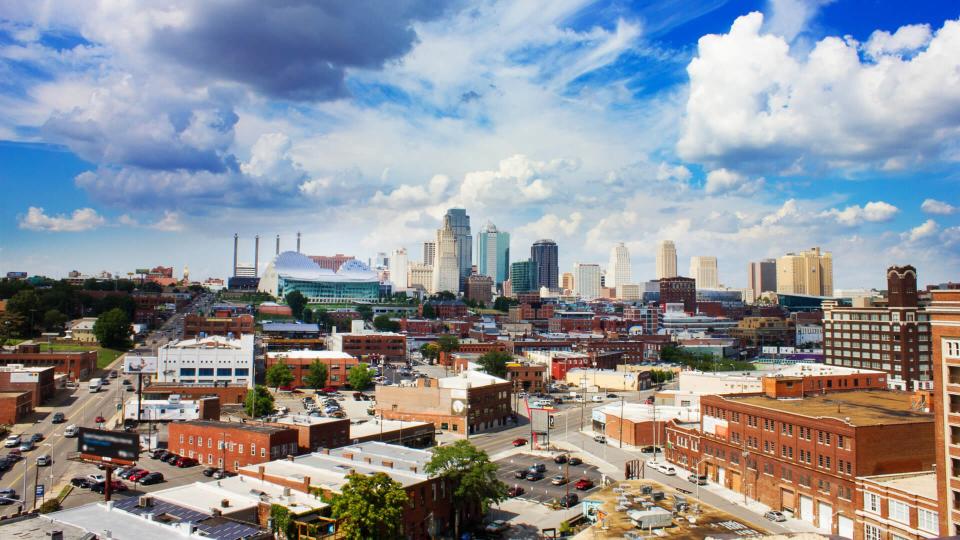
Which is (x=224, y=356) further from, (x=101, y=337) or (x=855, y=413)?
(x=855, y=413)

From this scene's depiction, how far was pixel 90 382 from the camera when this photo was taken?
81250 mm

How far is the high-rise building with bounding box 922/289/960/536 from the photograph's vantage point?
1201 inches

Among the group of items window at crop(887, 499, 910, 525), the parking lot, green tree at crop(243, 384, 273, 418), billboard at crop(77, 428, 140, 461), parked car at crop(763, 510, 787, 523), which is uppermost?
billboard at crop(77, 428, 140, 461)

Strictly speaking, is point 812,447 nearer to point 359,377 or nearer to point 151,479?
point 151,479

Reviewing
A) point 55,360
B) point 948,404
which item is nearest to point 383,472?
point 948,404

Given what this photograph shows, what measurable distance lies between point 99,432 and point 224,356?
48.9m

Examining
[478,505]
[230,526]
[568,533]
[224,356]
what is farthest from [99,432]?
[224,356]

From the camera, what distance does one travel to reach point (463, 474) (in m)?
37.5

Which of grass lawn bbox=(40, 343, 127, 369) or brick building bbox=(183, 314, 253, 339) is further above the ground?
brick building bbox=(183, 314, 253, 339)

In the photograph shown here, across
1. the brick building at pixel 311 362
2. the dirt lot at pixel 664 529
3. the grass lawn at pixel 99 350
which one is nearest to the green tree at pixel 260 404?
the brick building at pixel 311 362

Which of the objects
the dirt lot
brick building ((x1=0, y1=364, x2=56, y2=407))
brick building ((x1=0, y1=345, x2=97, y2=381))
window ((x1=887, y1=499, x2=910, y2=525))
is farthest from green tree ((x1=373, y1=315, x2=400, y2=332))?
window ((x1=887, y1=499, x2=910, y2=525))

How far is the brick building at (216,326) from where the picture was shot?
11506cm

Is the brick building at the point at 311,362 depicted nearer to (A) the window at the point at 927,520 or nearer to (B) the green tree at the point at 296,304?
(A) the window at the point at 927,520

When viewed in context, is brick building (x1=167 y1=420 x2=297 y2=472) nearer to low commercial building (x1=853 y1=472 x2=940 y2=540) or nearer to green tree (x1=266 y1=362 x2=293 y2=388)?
low commercial building (x1=853 y1=472 x2=940 y2=540)
